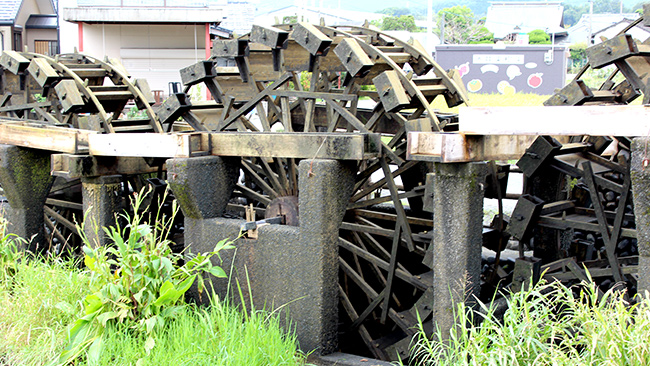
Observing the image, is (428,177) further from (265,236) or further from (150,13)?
(150,13)

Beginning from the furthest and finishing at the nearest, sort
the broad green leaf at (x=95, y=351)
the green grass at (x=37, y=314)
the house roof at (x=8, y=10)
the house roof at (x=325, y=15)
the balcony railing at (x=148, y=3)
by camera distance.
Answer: the house roof at (x=325, y=15), the house roof at (x=8, y=10), the balcony railing at (x=148, y=3), the green grass at (x=37, y=314), the broad green leaf at (x=95, y=351)

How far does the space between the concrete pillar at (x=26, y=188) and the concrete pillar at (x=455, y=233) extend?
508 centimetres

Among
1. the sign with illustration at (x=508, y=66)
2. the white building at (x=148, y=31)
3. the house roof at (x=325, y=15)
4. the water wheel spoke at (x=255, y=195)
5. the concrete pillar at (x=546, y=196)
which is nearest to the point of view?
the concrete pillar at (x=546, y=196)

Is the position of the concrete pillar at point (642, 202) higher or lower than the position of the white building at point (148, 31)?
lower

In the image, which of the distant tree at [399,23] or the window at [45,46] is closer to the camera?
the window at [45,46]

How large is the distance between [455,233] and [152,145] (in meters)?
3.28

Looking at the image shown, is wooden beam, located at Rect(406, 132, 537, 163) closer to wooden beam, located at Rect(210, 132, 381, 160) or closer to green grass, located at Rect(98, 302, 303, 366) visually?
wooden beam, located at Rect(210, 132, 381, 160)

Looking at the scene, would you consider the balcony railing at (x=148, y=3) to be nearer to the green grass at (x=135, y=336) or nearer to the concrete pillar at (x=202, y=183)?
the concrete pillar at (x=202, y=183)

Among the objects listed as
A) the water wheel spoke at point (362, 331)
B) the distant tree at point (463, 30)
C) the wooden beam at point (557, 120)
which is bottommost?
the water wheel spoke at point (362, 331)

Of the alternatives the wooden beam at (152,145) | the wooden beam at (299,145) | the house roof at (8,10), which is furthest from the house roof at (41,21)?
the wooden beam at (299,145)

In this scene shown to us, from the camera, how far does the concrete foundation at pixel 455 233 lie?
555cm

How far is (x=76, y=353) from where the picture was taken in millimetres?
5402

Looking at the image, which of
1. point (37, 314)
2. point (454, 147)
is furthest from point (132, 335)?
point (454, 147)

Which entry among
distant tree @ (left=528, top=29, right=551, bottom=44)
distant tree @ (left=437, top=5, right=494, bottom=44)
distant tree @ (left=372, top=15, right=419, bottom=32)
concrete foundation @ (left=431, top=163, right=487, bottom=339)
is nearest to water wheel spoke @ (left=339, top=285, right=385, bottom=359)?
concrete foundation @ (left=431, top=163, right=487, bottom=339)
